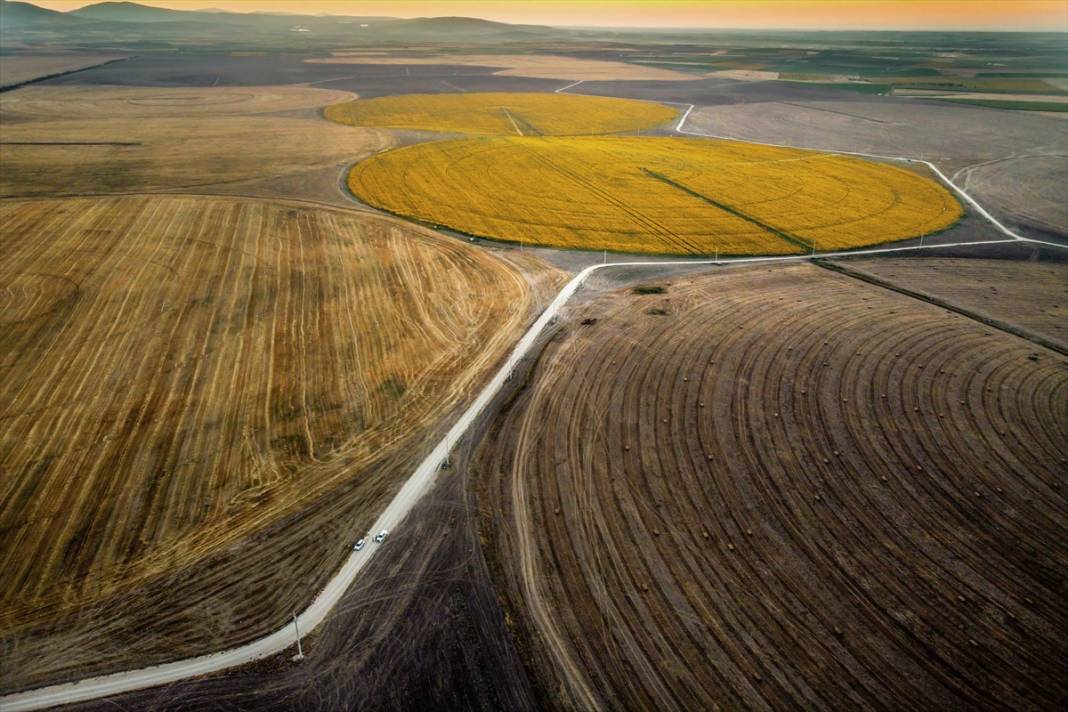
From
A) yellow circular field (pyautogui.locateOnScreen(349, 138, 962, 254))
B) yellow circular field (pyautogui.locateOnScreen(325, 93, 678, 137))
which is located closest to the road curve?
yellow circular field (pyautogui.locateOnScreen(349, 138, 962, 254))

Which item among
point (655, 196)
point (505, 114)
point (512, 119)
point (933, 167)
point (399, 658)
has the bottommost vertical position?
point (399, 658)

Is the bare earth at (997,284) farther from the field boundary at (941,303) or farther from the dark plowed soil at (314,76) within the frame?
the dark plowed soil at (314,76)

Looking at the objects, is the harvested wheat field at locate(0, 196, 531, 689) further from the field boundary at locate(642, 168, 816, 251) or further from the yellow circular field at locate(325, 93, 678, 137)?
the yellow circular field at locate(325, 93, 678, 137)

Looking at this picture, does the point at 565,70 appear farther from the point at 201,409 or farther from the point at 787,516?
the point at 787,516

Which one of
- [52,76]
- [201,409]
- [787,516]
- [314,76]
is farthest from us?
[314,76]

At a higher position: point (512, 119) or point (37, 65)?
point (37, 65)

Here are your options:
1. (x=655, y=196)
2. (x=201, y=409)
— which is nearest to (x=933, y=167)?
(x=655, y=196)
